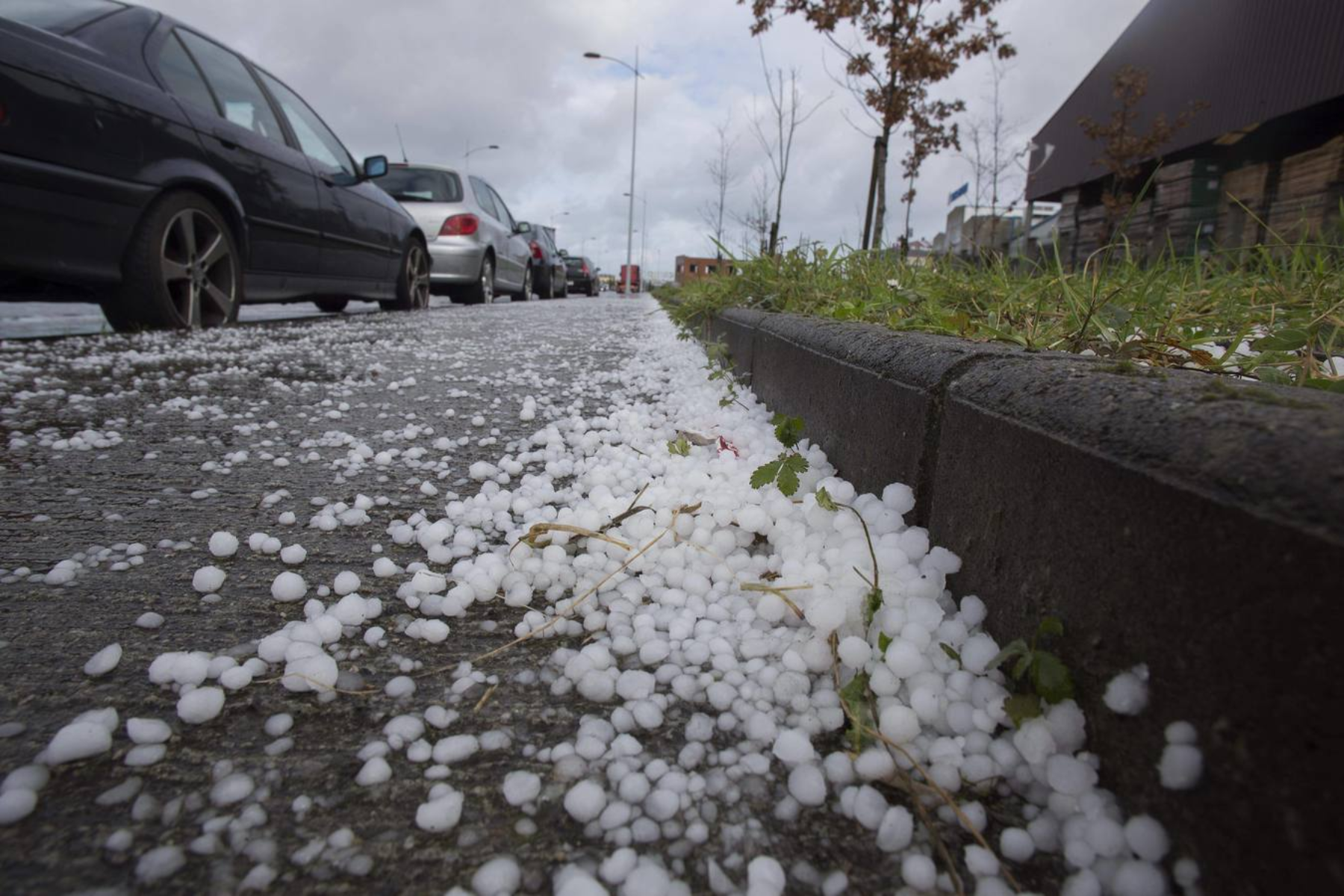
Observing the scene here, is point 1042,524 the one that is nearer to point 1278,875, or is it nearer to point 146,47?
point 1278,875

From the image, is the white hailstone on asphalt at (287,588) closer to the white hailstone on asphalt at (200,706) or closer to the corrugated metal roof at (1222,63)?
the white hailstone on asphalt at (200,706)

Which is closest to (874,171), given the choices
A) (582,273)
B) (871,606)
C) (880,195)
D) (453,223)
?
(880,195)

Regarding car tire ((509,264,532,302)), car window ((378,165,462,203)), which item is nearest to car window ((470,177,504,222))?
car window ((378,165,462,203))

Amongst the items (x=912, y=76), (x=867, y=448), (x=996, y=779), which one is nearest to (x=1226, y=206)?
(x=912, y=76)

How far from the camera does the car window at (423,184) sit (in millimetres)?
7715

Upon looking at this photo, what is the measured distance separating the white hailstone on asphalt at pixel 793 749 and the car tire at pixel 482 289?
8122 millimetres

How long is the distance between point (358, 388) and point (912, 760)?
2.50 metres

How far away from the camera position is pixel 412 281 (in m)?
6.64

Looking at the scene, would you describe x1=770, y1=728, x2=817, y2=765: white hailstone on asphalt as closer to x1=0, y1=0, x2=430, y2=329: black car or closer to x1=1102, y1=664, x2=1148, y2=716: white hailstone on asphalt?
x1=1102, y1=664, x2=1148, y2=716: white hailstone on asphalt

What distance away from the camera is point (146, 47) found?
11.1 ft

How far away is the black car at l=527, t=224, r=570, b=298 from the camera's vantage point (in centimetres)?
1275

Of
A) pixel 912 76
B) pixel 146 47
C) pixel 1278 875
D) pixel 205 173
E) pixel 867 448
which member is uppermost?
pixel 912 76

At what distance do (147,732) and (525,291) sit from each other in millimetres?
10625

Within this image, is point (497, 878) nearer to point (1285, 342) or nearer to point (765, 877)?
point (765, 877)
